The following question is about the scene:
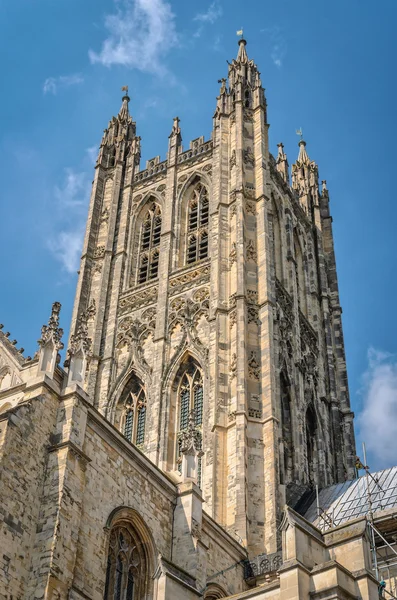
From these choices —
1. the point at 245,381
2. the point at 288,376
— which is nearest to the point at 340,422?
the point at 288,376

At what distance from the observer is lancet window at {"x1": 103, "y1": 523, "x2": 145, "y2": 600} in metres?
19.5

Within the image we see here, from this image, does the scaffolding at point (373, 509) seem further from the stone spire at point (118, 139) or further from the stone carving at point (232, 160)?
the stone spire at point (118, 139)

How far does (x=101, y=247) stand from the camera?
38.4m

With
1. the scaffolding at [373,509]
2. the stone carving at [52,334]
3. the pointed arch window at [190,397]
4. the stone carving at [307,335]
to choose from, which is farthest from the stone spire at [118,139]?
the stone carving at [52,334]

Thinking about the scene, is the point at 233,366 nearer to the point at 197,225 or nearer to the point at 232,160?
the point at 197,225

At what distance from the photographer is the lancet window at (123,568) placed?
1955cm

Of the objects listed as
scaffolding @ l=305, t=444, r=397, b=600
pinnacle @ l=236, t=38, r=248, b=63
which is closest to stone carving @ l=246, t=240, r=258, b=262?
scaffolding @ l=305, t=444, r=397, b=600

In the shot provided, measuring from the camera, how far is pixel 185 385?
31594 millimetres

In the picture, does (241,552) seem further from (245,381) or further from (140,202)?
(140,202)

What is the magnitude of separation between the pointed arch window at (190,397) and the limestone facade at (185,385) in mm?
64

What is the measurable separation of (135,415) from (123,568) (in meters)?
12.0

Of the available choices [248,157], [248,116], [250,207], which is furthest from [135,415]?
[248,116]

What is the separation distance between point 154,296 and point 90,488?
641 inches

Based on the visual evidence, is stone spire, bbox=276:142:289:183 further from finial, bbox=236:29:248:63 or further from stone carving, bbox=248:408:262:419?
stone carving, bbox=248:408:262:419
